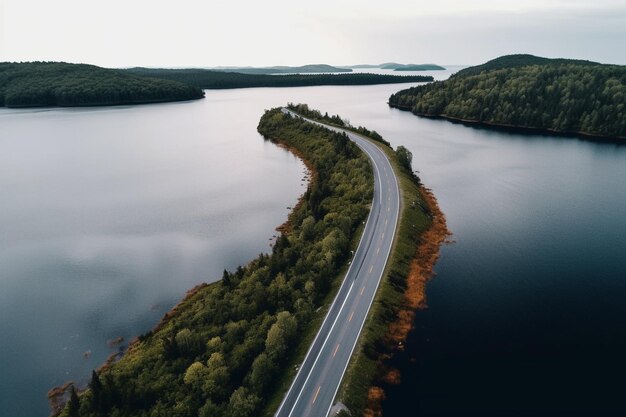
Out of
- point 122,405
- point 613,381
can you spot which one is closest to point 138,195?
point 122,405

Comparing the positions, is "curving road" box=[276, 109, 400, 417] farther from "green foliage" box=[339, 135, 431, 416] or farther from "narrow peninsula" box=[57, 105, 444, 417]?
"narrow peninsula" box=[57, 105, 444, 417]

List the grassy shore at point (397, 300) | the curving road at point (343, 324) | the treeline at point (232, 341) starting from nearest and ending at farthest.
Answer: the treeline at point (232, 341) < the curving road at point (343, 324) < the grassy shore at point (397, 300)

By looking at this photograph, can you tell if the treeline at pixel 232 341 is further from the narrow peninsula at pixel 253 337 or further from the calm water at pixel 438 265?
the calm water at pixel 438 265

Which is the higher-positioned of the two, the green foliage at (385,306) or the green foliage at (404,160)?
the green foliage at (404,160)

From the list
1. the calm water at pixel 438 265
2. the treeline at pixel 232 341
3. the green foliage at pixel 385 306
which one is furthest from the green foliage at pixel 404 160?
the treeline at pixel 232 341

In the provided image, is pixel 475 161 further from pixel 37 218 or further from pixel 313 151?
pixel 37 218

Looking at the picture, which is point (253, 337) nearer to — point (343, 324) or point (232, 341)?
point (232, 341)

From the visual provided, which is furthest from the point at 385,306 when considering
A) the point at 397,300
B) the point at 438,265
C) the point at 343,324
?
the point at 438,265
